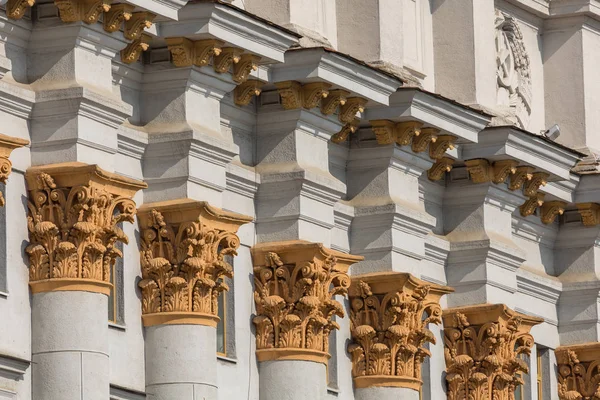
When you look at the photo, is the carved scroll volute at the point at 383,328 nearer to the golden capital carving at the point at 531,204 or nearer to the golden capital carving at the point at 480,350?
the golden capital carving at the point at 480,350

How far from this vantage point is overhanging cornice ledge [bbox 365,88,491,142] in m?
52.4

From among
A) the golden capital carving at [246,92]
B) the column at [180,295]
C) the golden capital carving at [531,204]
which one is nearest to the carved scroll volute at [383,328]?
the golden capital carving at [246,92]

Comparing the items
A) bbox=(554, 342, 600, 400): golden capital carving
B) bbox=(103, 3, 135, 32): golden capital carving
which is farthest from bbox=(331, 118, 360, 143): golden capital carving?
bbox=(554, 342, 600, 400): golden capital carving

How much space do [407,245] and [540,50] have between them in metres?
8.68

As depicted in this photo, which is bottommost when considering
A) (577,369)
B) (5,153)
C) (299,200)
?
(577,369)

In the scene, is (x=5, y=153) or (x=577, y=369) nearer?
(x=5, y=153)

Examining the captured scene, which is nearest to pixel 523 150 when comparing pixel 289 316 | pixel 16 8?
pixel 289 316

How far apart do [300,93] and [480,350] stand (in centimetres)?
797

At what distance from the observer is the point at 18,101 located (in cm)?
4484

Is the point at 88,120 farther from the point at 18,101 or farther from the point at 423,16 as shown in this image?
the point at 423,16

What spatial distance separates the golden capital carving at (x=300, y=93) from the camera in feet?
165

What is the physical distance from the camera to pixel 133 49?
46.8 metres

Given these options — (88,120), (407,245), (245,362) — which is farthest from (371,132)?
(88,120)

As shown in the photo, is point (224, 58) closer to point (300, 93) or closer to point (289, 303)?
point (300, 93)
